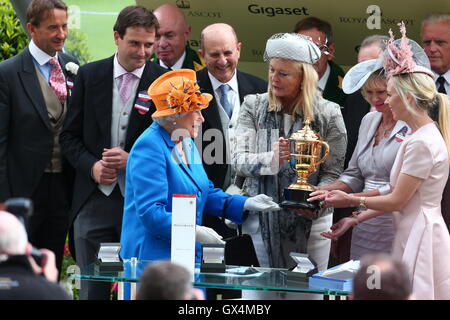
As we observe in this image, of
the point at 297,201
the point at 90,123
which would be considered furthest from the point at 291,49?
the point at 90,123

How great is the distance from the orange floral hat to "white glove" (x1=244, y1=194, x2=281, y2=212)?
644 mm

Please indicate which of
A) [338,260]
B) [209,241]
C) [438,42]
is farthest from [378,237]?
[438,42]

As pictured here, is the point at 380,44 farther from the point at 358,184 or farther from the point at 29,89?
the point at 29,89

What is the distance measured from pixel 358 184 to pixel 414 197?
0.76 meters

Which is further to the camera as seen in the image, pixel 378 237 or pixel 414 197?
pixel 378 237

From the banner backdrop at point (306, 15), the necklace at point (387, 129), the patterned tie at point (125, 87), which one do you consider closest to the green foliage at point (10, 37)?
the banner backdrop at point (306, 15)

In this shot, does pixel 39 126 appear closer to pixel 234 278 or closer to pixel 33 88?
pixel 33 88

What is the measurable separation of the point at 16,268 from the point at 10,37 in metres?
5.79

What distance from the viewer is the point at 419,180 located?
17.1ft

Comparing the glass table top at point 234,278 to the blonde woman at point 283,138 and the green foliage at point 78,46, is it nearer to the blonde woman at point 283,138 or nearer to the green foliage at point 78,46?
the blonde woman at point 283,138

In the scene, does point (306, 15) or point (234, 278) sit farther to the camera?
point (306, 15)

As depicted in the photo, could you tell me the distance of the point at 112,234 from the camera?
Answer: 255 inches

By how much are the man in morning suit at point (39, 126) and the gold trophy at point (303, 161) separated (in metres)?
1.96

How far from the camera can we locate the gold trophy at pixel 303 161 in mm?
5559
